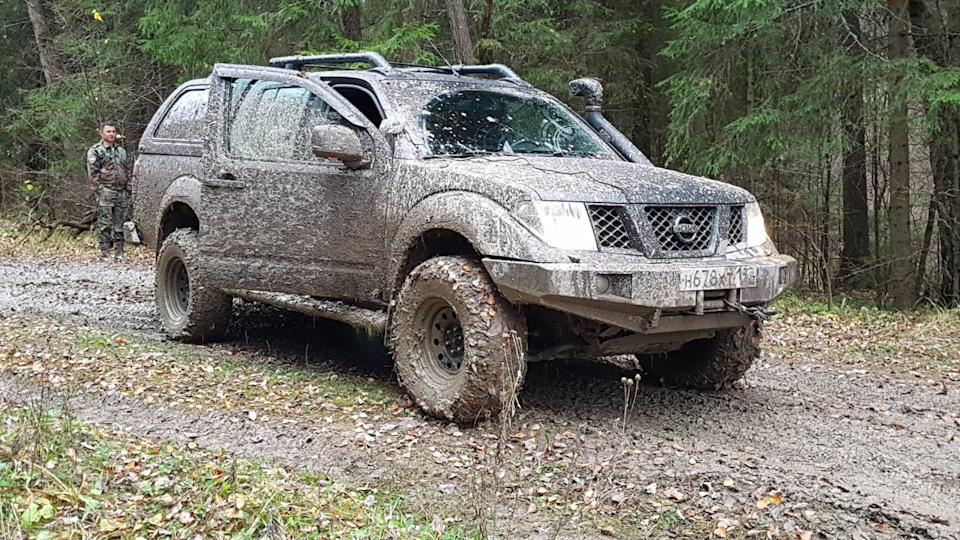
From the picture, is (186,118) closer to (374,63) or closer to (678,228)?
(374,63)

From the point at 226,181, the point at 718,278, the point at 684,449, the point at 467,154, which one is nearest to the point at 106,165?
the point at 226,181

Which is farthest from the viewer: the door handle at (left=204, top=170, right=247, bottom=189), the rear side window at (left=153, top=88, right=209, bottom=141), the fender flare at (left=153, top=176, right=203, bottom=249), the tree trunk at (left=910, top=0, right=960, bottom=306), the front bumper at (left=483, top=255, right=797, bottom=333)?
the tree trunk at (left=910, top=0, right=960, bottom=306)

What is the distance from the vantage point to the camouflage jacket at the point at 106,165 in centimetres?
1504

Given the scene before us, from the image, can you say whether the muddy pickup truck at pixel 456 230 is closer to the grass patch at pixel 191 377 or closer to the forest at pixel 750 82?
the grass patch at pixel 191 377

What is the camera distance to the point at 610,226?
516cm

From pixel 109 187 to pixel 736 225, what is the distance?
40.1 feet

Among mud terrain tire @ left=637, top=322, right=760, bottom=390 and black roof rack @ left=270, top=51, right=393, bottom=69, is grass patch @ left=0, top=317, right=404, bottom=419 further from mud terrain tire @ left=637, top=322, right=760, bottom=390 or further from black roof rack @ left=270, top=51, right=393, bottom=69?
black roof rack @ left=270, top=51, right=393, bottom=69

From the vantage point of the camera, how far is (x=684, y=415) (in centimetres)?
585

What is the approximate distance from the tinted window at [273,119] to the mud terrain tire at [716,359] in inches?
118

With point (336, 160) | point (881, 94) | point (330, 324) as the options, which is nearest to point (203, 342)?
point (330, 324)

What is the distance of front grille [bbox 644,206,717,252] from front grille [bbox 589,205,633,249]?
16 centimetres

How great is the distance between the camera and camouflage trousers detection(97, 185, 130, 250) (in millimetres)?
15000

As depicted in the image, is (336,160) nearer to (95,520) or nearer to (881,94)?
(95,520)

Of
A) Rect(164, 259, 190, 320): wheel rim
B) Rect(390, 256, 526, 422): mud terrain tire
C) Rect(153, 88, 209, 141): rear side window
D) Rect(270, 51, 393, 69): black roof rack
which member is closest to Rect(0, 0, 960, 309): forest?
Rect(153, 88, 209, 141): rear side window
